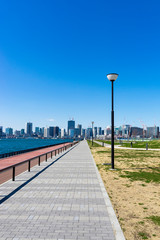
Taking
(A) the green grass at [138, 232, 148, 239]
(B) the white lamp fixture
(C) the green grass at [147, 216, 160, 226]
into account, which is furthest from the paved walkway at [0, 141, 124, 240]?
(B) the white lamp fixture

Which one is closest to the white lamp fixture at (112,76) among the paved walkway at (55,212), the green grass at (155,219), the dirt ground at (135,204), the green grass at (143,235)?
the dirt ground at (135,204)

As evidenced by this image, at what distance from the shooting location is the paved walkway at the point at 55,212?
13.6 ft

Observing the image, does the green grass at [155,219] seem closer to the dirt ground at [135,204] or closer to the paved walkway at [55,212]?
the dirt ground at [135,204]

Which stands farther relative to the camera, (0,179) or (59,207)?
(0,179)

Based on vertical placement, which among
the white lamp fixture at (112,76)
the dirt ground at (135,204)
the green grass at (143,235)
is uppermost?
the white lamp fixture at (112,76)

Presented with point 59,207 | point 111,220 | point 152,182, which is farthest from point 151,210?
point 152,182

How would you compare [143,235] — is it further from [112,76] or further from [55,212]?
[112,76]

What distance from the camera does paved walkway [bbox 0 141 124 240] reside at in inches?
163

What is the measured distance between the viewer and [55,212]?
17.4 ft

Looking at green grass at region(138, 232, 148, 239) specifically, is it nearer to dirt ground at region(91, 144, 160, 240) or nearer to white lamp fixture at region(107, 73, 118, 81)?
dirt ground at region(91, 144, 160, 240)

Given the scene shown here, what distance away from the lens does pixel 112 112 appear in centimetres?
1280

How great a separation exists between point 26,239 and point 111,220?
7.32 feet

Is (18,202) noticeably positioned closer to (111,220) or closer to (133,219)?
(111,220)

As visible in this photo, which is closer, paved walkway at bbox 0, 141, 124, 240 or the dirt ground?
paved walkway at bbox 0, 141, 124, 240
